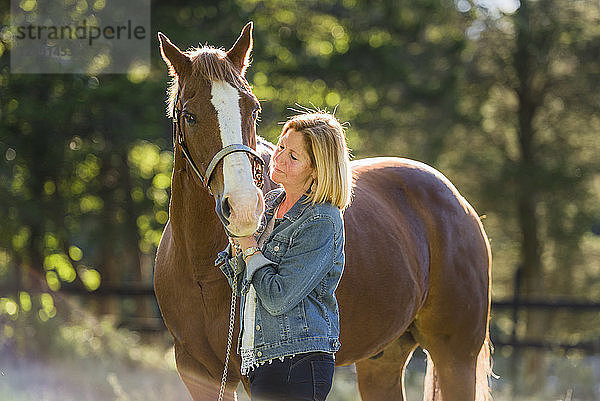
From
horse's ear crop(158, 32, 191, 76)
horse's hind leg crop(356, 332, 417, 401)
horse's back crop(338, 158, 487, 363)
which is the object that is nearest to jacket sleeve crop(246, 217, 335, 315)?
horse's ear crop(158, 32, 191, 76)

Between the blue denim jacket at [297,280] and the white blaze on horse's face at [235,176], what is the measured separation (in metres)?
0.12

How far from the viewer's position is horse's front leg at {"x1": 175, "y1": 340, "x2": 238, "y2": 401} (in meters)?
2.97

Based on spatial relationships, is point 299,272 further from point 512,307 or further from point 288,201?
point 512,307

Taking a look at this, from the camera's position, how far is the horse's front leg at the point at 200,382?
9.76 ft

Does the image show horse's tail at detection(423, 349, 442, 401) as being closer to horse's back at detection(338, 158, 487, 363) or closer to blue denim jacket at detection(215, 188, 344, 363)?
horse's back at detection(338, 158, 487, 363)

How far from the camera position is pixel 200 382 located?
299 centimetres

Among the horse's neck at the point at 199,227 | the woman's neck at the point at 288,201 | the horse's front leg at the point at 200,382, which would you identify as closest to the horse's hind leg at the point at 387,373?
the horse's front leg at the point at 200,382

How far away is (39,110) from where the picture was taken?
7.42 m

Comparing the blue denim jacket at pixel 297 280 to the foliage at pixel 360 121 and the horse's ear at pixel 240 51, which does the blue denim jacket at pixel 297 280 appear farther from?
the foliage at pixel 360 121

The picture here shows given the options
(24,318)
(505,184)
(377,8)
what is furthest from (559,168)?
(24,318)

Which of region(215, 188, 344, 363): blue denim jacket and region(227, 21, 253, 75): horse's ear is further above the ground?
region(227, 21, 253, 75): horse's ear

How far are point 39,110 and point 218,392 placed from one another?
5.33 m

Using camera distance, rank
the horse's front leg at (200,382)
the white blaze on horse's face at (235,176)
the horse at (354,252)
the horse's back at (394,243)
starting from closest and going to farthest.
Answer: the white blaze on horse's face at (235,176)
the horse at (354,252)
the horse's front leg at (200,382)
the horse's back at (394,243)

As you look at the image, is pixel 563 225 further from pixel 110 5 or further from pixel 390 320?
pixel 390 320
